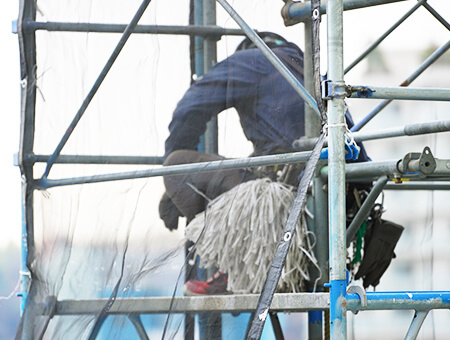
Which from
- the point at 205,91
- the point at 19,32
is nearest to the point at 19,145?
the point at 19,32

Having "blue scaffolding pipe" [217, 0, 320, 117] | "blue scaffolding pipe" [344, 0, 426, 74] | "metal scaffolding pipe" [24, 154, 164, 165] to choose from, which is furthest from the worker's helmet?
"blue scaffolding pipe" [344, 0, 426, 74]

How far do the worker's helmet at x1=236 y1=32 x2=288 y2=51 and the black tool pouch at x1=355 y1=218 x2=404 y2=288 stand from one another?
0.92 m

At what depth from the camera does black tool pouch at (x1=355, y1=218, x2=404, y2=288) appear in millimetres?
3055

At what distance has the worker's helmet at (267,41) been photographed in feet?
7.84

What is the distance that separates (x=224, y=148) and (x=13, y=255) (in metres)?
6.18

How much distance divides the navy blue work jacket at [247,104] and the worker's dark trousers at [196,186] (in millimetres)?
100

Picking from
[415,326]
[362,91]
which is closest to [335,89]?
[362,91]

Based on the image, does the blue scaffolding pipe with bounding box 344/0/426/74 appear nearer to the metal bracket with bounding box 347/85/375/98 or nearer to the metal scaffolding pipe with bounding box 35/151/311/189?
the metal scaffolding pipe with bounding box 35/151/311/189

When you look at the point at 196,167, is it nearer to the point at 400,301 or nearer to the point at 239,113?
the point at 239,113

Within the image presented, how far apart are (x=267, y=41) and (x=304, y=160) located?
0.50m

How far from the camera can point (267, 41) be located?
2.41 meters

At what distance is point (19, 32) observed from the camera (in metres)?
2.56

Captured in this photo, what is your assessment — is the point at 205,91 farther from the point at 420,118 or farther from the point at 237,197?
the point at 420,118

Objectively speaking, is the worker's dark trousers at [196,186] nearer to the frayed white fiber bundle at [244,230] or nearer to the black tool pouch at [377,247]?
the frayed white fiber bundle at [244,230]
